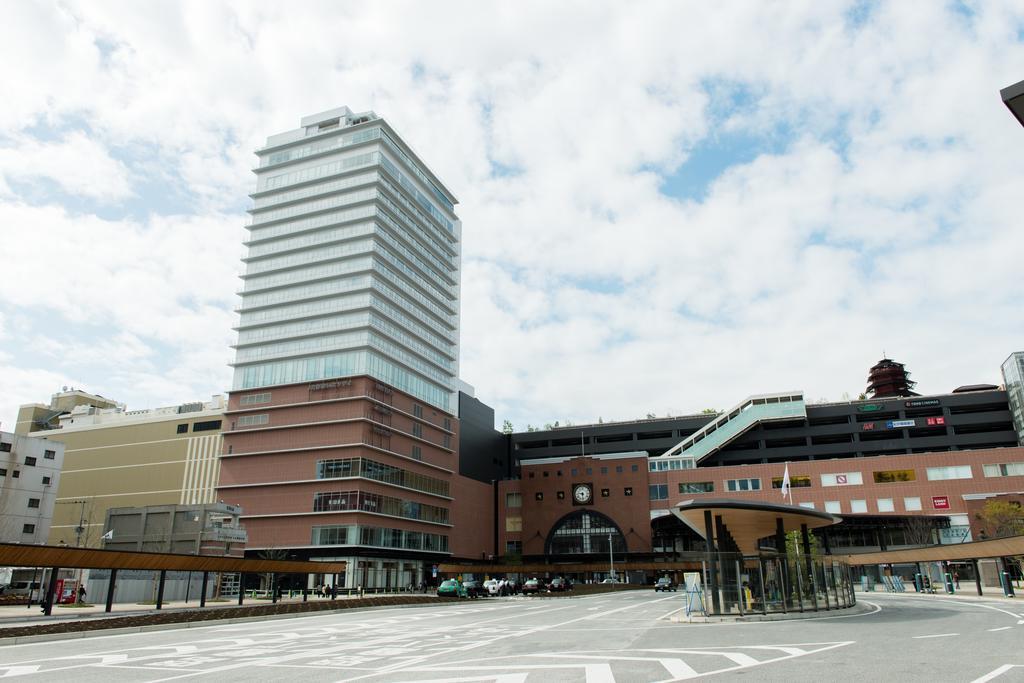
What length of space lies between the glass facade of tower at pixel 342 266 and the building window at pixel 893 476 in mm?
64151

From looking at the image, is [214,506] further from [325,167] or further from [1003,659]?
[1003,659]

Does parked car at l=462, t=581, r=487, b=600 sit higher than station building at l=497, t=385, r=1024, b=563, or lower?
lower

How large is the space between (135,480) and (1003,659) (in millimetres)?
118981

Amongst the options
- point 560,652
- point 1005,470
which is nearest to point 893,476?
point 1005,470

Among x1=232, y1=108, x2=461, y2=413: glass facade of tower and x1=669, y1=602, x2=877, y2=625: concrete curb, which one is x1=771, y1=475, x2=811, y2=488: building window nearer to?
x1=232, y1=108, x2=461, y2=413: glass facade of tower

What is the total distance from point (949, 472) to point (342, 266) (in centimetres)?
8810

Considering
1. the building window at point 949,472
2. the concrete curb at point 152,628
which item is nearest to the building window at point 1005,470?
the building window at point 949,472

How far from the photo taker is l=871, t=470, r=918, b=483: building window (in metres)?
97.8

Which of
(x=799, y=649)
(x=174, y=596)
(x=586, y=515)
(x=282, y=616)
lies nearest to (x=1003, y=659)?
(x=799, y=649)

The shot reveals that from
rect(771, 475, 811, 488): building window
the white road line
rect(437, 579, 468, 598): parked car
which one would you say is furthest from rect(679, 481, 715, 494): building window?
the white road line

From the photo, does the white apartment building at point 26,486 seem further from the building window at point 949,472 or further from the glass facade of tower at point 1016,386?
the glass facade of tower at point 1016,386

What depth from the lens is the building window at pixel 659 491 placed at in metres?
111

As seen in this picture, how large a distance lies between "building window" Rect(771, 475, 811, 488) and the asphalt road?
77.1 m

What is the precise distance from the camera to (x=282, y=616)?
35406mm
